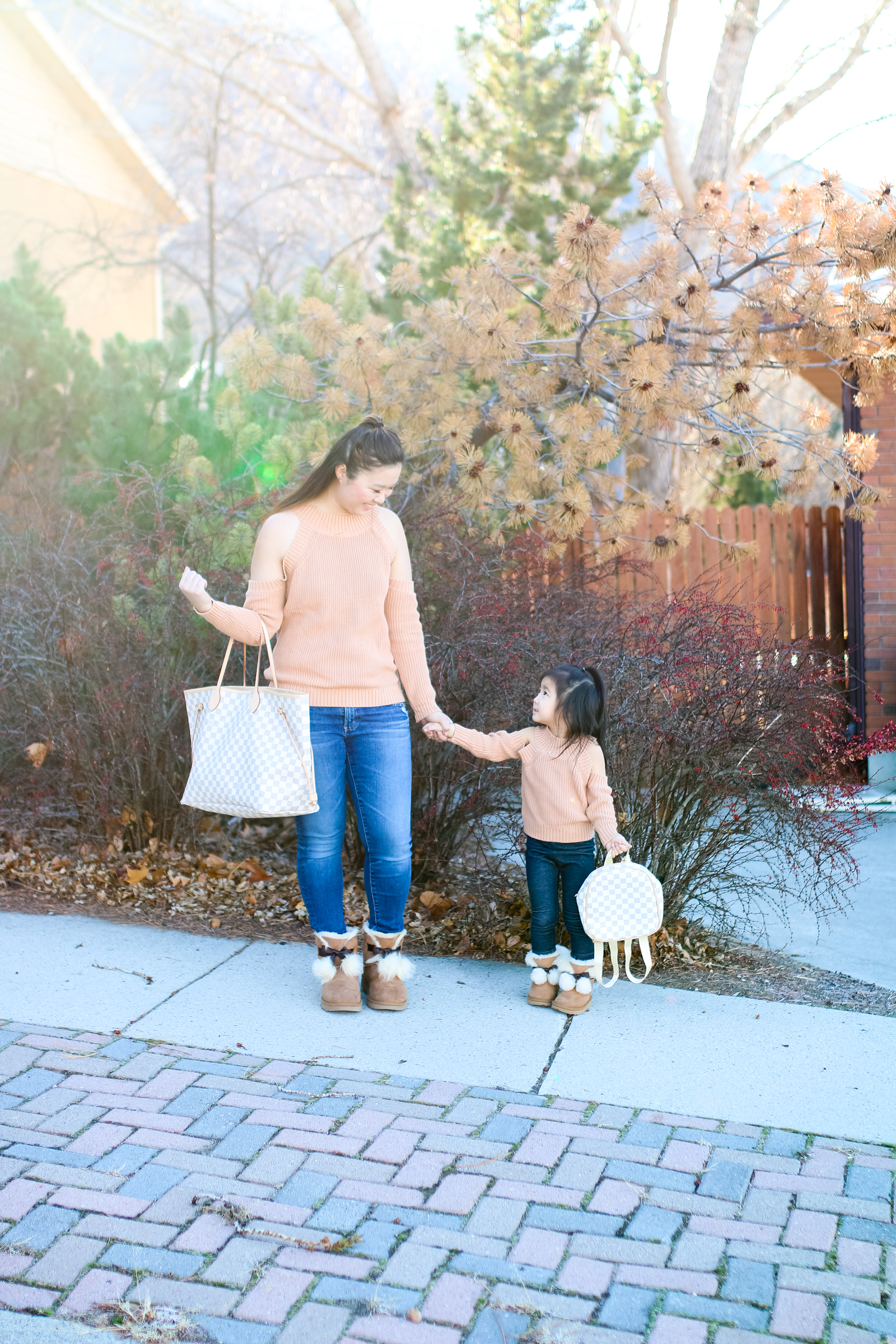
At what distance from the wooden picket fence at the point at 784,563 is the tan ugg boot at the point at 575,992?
5038mm

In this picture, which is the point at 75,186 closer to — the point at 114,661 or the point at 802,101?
the point at 802,101

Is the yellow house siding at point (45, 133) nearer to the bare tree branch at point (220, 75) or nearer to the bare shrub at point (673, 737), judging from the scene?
the bare tree branch at point (220, 75)

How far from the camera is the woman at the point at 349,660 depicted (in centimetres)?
361

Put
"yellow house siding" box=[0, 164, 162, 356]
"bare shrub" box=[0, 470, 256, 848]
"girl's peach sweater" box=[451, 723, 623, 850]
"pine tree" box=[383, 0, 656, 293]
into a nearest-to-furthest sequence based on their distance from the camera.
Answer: "girl's peach sweater" box=[451, 723, 623, 850] < "bare shrub" box=[0, 470, 256, 848] < "pine tree" box=[383, 0, 656, 293] < "yellow house siding" box=[0, 164, 162, 356]

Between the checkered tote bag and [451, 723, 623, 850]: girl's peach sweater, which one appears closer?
the checkered tote bag

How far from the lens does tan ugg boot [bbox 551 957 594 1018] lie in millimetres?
3801

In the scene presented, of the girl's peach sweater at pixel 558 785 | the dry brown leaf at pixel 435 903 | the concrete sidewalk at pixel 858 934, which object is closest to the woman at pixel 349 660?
the girl's peach sweater at pixel 558 785

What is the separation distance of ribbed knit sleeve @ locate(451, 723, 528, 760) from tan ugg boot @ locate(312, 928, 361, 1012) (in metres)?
0.73

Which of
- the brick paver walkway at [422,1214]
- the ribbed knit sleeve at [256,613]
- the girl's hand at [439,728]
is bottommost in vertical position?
the brick paver walkway at [422,1214]

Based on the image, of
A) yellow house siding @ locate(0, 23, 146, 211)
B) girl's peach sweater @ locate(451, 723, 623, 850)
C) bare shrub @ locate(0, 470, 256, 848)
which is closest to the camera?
girl's peach sweater @ locate(451, 723, 623, 850)

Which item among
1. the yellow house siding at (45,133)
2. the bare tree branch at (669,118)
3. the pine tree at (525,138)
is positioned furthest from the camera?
the yellow house siding at (45,133)

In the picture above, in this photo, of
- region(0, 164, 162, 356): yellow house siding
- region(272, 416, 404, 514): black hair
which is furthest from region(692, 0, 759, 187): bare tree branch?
region(272, 416, 404, 514): black hair

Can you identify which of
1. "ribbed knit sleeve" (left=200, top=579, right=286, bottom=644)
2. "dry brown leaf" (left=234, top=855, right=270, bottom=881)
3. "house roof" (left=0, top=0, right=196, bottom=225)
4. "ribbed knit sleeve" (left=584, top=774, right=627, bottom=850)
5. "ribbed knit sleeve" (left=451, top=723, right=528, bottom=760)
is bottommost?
"dry brown leaf" (left=234, top=855, right=270, bottom=881)

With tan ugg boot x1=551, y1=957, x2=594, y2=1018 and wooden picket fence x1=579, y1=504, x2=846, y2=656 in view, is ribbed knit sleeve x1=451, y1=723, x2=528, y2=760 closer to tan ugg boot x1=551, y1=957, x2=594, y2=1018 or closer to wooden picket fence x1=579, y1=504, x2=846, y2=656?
tan ugg boot x1=551, y1=957, x2=594, y2=1018
